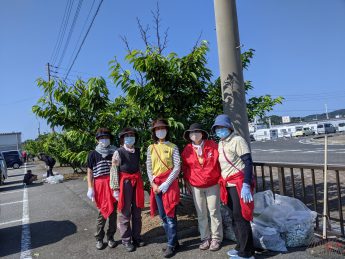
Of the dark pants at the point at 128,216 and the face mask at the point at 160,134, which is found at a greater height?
the face mask at the point at 160,134

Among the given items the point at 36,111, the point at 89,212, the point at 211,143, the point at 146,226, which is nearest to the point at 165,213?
the point at 211,143

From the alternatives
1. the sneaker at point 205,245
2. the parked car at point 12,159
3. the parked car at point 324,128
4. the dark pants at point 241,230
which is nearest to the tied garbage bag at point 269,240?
the dark pants at point 241,230

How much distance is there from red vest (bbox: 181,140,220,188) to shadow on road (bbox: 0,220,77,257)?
9.97ft

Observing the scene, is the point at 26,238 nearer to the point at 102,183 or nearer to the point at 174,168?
the point at 102,183

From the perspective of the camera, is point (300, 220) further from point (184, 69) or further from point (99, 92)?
point (99, 92)

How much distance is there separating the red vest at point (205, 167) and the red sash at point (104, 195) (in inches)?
50.8

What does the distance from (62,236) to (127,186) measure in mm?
2206

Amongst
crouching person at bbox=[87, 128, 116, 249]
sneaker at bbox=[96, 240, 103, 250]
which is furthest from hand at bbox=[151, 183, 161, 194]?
sneaker at bbox=[96, 240, 103, 250]

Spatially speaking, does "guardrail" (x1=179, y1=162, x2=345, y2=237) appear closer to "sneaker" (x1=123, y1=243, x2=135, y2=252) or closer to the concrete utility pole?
the concrete utility pole

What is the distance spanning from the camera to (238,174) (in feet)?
14.7

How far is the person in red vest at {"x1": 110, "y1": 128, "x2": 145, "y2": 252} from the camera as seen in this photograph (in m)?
5.24

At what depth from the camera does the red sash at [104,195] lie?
5371 millimetres

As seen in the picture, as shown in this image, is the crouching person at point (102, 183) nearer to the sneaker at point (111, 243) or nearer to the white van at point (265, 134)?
the sneaker at point (111, 243)

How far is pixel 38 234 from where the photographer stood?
6.96 metres
